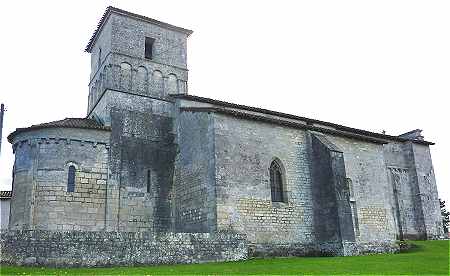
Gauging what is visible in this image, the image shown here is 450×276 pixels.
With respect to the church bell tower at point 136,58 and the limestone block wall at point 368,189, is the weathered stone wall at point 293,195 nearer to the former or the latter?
the limestone block wall at point 368,189

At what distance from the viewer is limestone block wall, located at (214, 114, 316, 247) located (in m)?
21.2

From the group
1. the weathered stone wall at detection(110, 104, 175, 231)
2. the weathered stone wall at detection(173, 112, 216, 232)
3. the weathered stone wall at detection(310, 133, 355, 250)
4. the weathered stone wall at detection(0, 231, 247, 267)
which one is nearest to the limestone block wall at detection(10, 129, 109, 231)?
the weathered stone wall at detection(110, 104, 175, 231)

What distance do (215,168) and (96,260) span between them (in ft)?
23.9

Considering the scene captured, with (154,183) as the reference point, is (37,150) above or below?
above

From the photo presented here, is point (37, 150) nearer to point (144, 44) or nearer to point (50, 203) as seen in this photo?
point (50, 203)

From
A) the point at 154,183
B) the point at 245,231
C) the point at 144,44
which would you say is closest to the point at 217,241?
the point at 245,231

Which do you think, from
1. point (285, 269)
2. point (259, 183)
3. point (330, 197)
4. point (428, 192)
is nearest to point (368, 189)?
point (330, 197)

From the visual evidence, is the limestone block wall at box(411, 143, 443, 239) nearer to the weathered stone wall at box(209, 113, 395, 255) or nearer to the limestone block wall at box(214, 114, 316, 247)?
the weathered stone wall at box(209, 113, 395, 255)

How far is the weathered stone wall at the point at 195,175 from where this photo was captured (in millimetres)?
21047

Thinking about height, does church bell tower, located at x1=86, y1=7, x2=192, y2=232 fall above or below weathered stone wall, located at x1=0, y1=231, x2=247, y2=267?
above

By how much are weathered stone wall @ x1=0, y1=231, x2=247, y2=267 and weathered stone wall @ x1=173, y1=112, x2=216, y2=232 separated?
7.16 ft

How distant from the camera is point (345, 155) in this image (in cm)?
2617

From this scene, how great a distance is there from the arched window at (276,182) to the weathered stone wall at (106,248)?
5427 millimetres

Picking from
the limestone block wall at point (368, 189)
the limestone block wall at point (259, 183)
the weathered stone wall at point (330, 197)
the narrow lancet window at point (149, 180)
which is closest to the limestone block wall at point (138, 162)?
the narrow lancet window at point (149, 180)
